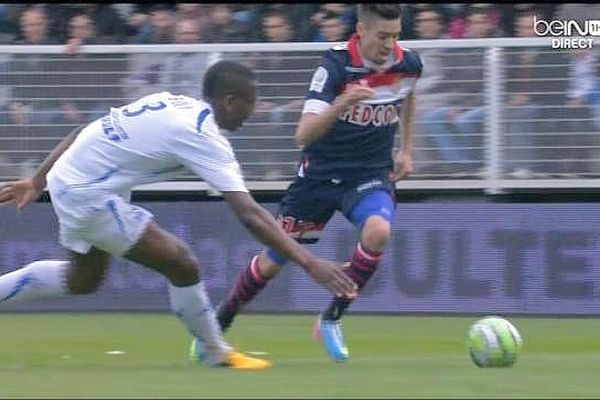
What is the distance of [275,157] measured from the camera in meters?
14.8

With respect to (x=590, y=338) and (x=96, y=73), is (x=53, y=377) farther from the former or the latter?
Result: (x=96, y=73)

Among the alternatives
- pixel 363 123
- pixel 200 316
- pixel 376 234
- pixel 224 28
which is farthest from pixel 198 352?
pixel 224 28

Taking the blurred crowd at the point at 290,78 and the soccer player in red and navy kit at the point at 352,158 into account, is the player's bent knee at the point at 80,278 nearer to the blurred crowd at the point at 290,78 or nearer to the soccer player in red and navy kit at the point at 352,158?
the soccer player in red and navy kit at the point at 352,158

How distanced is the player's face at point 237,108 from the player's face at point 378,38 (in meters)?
1.64

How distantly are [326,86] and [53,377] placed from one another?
8.78ft

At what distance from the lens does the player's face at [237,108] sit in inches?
308

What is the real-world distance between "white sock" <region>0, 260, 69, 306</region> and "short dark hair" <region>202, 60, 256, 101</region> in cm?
137

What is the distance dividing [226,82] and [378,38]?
1798mm

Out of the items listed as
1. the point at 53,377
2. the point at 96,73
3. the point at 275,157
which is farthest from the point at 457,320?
the point at 53,377

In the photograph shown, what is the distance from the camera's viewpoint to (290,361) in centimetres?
922

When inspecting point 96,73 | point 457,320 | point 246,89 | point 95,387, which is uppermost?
point 246,89

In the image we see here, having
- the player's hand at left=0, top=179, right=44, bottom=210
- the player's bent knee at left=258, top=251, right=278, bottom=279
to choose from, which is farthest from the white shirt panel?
the player's hand at left=0, top=179, right=44, bottom=210

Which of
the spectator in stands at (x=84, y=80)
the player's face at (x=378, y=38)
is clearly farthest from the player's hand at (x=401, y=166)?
the spectator in stands at (x=84, y=80)

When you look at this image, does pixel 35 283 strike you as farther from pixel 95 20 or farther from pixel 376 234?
pixel 95 20
